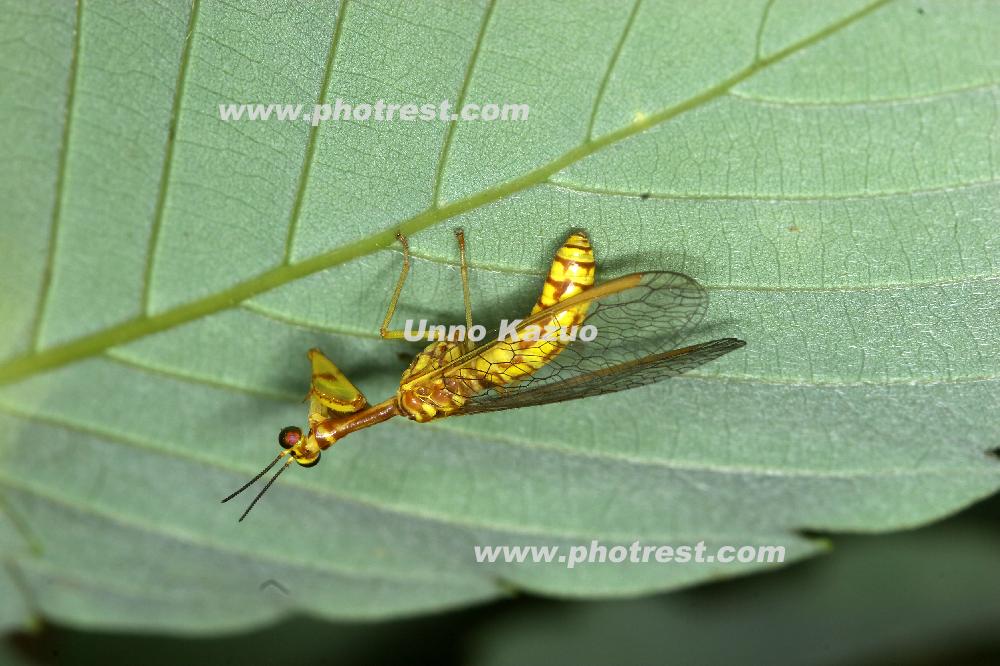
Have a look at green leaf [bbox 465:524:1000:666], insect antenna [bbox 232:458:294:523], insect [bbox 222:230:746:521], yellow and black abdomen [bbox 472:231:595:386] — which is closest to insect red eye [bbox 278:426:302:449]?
insect [bbox 222:230:746:521]

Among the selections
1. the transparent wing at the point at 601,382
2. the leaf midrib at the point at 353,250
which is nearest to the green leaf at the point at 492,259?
the leaf midrib at the point at 353,250

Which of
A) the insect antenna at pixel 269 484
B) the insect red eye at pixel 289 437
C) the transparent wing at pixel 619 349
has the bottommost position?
the insect antenna at pixel 269 484

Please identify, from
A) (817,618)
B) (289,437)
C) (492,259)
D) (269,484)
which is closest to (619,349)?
(492,259)

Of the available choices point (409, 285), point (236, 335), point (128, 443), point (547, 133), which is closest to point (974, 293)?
point (547, 133)

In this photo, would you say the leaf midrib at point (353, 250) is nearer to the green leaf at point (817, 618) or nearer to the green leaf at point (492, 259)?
the green leaf at point (492, 259)

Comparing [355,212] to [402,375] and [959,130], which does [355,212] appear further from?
[959,130]

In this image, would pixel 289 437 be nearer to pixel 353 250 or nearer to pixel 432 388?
pixel 432 388
